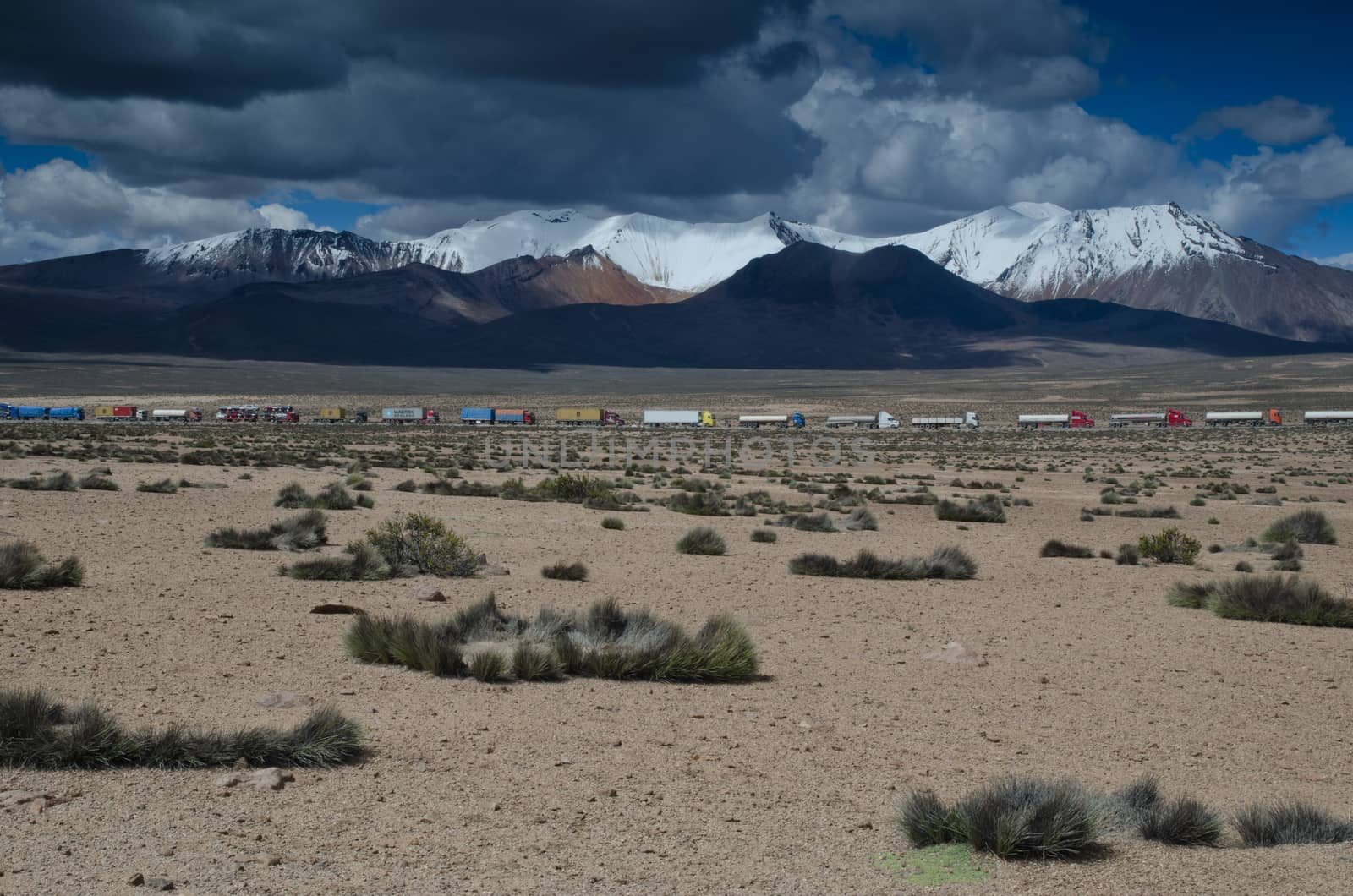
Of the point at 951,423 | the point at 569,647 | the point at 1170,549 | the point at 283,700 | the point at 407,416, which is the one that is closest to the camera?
the point at 283,700

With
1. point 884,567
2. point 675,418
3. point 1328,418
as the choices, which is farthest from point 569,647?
point 1328,418

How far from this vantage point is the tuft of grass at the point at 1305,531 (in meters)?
25.8

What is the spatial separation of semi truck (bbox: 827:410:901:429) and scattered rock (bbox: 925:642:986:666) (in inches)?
3926

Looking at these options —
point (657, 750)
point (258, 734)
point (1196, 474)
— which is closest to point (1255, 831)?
point (657, 750)

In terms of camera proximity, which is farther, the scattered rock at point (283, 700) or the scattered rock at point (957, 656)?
the scattered rock at point (957, 656)

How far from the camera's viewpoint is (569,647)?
A: 37.4 ft

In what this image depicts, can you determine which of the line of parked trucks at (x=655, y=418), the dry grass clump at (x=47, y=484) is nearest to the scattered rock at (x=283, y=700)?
the dry grass clump at (x=47, y=484)

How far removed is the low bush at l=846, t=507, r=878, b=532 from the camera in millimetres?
27266

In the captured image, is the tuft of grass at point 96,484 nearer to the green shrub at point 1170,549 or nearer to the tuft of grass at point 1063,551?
the tuft of grass at point 1063,551

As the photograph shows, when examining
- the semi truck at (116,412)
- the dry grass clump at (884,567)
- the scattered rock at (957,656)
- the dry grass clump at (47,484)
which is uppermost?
the dry grass clump at (47,484)

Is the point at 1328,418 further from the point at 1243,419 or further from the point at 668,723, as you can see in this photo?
the point at 668,723

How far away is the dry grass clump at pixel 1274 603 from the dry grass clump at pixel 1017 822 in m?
10.0

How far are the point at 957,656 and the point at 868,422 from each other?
352ft

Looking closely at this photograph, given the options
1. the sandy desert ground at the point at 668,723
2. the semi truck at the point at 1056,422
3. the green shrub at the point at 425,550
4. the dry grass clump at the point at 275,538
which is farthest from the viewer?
the semi truck at the point at 1056,422
